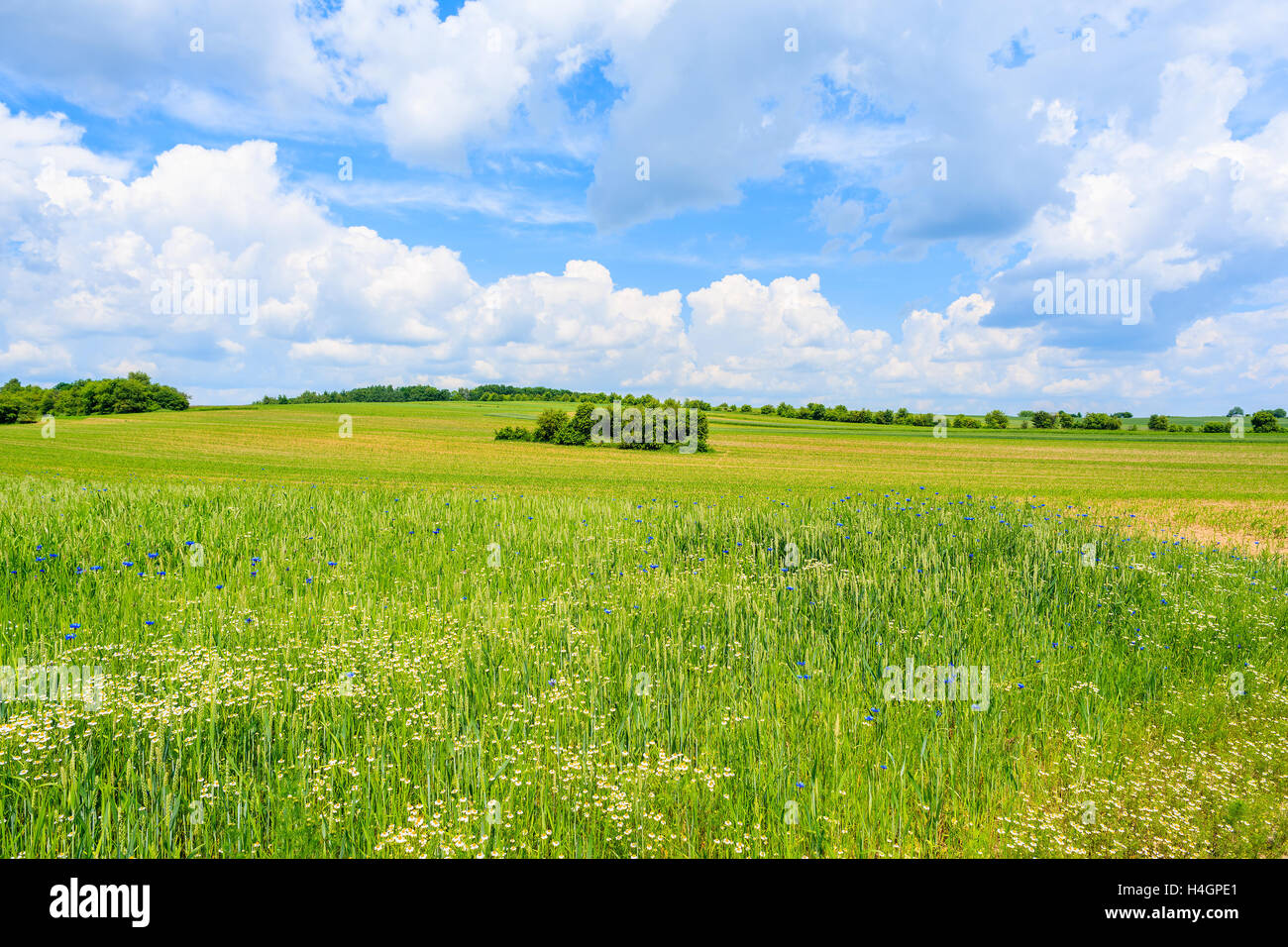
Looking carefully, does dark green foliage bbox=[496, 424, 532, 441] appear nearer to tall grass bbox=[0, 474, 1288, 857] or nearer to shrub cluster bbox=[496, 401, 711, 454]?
shrub cluster bbox=[496, 401, 711, 454]

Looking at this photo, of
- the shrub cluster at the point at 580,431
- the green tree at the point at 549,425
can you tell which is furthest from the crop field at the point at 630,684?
the green tree at the point at 549,425

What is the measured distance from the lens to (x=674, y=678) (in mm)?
4945

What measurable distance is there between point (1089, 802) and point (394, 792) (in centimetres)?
392

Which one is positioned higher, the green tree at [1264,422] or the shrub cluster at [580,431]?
the green tree at [1264,422]

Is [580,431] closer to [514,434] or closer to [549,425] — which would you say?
[549,425]

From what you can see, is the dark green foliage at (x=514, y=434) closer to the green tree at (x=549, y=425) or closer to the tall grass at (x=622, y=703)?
the green tree at (x=549, y=425)

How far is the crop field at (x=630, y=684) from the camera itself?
336cm

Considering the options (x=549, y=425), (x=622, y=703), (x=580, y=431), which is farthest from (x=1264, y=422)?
(x=622, y=703)

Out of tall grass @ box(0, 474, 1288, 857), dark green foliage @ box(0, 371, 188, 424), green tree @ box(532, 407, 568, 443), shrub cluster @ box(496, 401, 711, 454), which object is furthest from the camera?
dark green foliage @ box(0, 371, 188, 424)

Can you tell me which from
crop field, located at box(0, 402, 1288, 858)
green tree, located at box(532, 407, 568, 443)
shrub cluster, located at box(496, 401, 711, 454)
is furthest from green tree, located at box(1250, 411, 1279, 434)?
crop field, located at box(0, 402, 1288, 858)

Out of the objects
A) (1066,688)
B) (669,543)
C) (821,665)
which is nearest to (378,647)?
(821,665)

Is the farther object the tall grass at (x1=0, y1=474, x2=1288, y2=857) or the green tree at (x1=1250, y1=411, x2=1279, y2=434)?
the green tree at (x1=1250, y1=411, x2=1279, y2=434)

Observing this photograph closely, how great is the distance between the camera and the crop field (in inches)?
132
